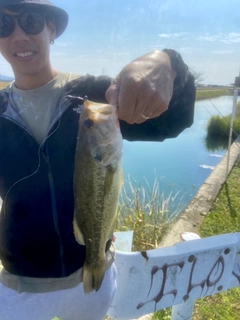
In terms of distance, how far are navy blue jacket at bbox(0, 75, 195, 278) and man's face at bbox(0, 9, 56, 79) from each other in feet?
0.64

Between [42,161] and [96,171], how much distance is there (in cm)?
33

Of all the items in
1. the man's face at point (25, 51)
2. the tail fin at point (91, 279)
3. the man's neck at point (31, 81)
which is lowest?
the tail fin at point (91, 279)

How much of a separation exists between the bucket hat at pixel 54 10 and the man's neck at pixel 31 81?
0.34 m

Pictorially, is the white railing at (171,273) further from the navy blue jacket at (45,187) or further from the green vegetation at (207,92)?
the green vegetation at (207,92)

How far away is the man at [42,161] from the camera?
1.70m

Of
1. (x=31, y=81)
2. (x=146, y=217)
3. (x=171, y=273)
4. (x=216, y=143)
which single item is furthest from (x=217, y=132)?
(x=31, y=81)

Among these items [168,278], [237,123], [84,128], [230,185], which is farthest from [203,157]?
[84,128]

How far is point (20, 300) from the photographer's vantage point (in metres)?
1.77

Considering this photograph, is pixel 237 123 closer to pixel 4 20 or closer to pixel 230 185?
A: pixel 230 185

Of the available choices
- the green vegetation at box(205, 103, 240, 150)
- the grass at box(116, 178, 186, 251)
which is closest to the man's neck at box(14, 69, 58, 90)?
the grass at box(116, 178, 186, 251)

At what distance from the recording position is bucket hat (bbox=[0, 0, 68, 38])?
67.1 inches

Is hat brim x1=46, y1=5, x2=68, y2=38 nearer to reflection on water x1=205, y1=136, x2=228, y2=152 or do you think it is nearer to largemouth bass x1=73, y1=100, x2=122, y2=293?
largemouth bass x1=73, y1=100, x2=122, y2=293

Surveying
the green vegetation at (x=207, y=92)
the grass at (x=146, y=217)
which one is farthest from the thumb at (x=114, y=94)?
the grass at (x=146, y=217)

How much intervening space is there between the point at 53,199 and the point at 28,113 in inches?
17.9
